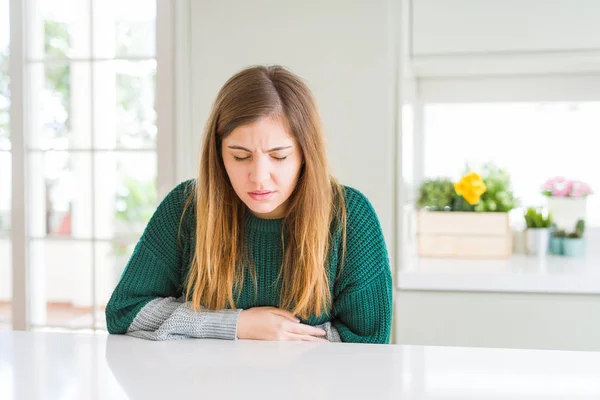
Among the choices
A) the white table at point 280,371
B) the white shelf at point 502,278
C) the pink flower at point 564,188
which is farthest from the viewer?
the pink flower at point 564,188

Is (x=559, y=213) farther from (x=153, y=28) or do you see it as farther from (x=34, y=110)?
(x=34, y=110)

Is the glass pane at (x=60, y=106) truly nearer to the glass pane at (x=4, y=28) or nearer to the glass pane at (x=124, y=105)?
the glass pane at (x=124, y=105)

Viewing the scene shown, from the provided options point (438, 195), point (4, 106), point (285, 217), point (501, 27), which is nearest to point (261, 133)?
point (285, 217)

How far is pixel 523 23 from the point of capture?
2104 mm

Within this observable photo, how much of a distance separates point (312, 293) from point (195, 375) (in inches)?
16.5

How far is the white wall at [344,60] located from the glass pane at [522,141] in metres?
0.61

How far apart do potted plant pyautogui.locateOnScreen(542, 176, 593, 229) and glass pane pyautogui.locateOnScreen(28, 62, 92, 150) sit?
69.8 inches

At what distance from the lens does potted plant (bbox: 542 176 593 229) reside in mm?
2414

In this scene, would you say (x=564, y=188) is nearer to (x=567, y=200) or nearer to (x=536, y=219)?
(x=567, y=200)

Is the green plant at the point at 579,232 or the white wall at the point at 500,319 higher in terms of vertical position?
the green plant at the point at 579,232

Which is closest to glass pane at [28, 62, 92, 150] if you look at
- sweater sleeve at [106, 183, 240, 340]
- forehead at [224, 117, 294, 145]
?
sweater sleeve at [106, 183, 240, 340]

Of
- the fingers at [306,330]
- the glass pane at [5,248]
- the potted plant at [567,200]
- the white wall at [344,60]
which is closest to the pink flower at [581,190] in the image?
the potted plant at [567,200]

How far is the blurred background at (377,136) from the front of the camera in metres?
2.06

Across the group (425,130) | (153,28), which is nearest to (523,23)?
(425,130)
